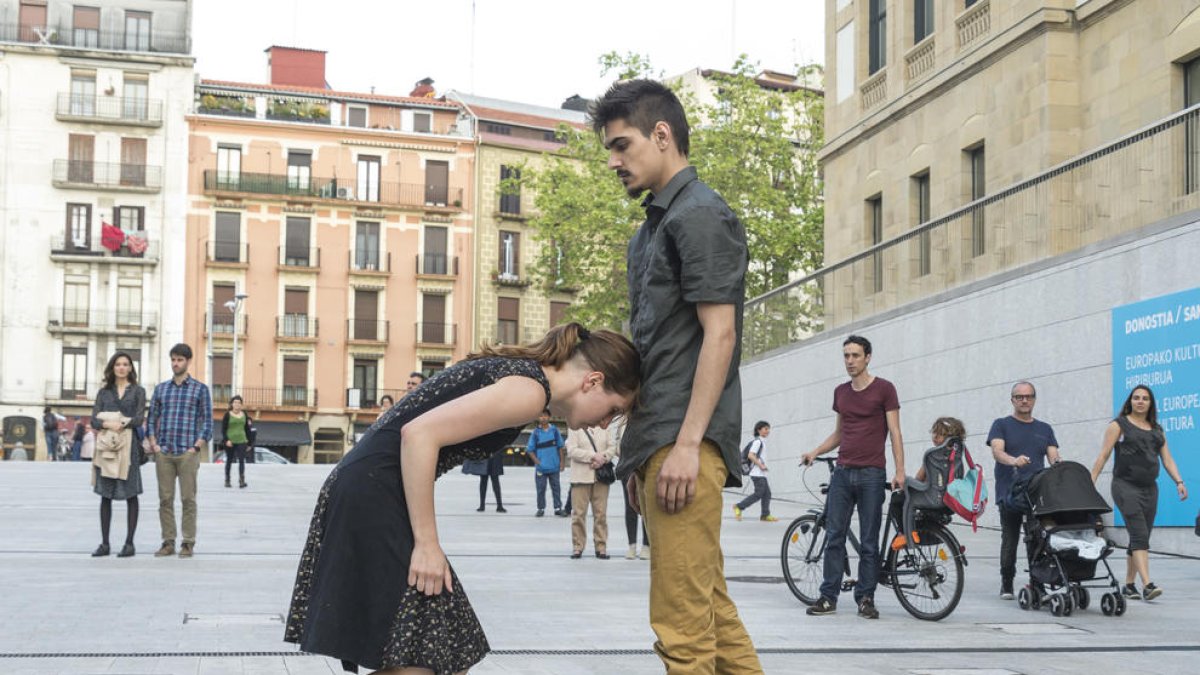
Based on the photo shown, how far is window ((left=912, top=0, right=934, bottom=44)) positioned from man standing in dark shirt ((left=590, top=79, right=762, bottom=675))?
22.7 m

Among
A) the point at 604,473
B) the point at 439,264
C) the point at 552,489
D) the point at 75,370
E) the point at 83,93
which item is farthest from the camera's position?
the point at 439,264

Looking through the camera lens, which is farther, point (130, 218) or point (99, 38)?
point (99, 38)

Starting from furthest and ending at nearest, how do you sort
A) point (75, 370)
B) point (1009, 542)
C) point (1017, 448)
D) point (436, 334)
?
point (436, 334) < point (75, 370) < point (1017, 448) < point (1009, 542)

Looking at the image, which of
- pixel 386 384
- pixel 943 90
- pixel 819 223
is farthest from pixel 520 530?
pixel 386 384

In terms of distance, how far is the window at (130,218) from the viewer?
63.9 m

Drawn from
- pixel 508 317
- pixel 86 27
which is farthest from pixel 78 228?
pixel 508 317

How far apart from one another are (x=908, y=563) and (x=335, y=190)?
58541 millimetres

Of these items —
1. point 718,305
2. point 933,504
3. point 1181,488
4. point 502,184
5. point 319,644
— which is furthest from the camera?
point 502,184

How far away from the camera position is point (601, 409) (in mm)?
4312

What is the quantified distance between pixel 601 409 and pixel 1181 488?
9133 mm

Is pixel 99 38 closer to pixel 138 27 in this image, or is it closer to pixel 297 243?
pixel 138 27

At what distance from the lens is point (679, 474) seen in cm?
450

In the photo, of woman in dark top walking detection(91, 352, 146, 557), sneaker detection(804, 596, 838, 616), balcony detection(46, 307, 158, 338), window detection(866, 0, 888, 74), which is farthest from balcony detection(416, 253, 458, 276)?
sneaker detection(804, 596, 838, 616)

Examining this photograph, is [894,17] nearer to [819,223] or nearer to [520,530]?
[520,530]
